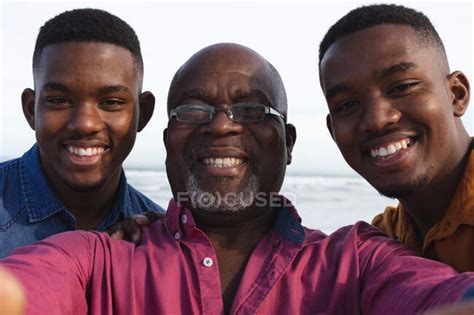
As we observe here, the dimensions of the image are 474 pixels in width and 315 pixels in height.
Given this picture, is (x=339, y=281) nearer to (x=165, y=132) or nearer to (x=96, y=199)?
(x=165, y=132)

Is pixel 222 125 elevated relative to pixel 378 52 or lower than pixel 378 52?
lower

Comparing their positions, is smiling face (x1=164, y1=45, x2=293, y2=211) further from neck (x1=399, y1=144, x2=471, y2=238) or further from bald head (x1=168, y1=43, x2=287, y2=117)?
neck (x1=399, y1=144, x2=471, y2=238)

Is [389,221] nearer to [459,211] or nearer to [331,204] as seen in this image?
[459,211]

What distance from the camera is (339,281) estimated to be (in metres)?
2.38

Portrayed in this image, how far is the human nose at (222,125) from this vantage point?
2.87 m

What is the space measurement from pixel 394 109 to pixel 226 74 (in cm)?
97

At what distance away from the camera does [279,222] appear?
2807 millimetres

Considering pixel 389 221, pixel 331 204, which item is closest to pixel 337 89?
pixel 389 221

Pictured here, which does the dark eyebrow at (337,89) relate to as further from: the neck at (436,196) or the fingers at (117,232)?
the fingers at (117,232)

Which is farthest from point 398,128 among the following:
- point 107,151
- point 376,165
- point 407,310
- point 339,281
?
point 107,151

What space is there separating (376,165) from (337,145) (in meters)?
0.25

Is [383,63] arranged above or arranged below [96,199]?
above

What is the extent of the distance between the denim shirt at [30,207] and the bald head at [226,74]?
0.95m

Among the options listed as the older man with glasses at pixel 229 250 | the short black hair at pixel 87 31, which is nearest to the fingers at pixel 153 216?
the older man with glasses at pixel 229 250
